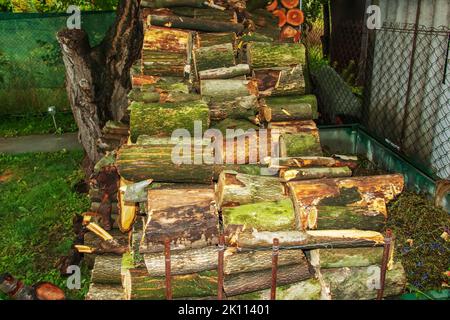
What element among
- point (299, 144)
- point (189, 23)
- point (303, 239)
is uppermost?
point (189, 23)

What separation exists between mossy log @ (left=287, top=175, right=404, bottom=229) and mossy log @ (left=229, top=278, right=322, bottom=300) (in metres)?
0.52

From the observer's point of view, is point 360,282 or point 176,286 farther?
point 360,282

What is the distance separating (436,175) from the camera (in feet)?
21.3

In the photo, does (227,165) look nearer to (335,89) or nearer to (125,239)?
(125,239)

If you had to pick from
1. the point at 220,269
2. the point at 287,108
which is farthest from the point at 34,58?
the point at 220,269

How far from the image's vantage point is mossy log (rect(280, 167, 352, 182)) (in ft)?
15.8

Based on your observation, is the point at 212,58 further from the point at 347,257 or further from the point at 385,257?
the point at 385,257

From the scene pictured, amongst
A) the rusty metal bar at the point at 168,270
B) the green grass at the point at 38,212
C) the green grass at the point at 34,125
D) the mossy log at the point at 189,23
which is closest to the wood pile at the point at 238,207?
the rusty metal bar at the point at 168,270

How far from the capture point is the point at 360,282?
172 inches

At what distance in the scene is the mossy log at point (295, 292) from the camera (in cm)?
427

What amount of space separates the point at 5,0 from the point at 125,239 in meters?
13.7

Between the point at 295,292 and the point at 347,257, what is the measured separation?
0.56 metres
